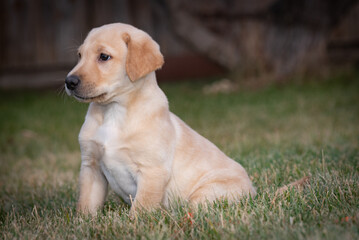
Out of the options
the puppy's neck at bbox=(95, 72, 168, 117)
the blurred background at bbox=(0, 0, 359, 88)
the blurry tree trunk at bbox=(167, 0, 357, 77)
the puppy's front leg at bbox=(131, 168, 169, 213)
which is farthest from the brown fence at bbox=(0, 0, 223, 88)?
the puppy's front leg at bbox=(131, 168, 169, 213)

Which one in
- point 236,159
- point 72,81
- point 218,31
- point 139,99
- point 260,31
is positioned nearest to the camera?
point 72,81

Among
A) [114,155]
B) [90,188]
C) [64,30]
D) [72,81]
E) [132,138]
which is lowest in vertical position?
[64,30]

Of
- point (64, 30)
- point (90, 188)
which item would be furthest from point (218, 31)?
point (90, 188)

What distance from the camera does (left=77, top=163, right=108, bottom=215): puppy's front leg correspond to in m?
3.21

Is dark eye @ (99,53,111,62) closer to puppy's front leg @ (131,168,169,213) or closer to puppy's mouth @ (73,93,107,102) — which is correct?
puppy's mouth @ (73,93,107,102)

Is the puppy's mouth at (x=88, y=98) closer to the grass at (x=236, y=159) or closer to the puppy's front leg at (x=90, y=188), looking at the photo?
the puppy's front leg at (x=90, y=188)

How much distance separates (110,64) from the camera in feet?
10.1

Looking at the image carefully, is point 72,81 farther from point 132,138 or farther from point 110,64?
point 132,138

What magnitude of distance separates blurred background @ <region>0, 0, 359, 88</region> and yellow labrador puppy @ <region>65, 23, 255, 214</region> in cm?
462

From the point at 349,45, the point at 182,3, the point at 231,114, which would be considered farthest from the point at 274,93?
the point at 349,45

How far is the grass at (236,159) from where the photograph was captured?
269 centimetres

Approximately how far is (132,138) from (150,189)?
1.12ft

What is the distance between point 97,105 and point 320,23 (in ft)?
23.3

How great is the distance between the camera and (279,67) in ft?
31.4
